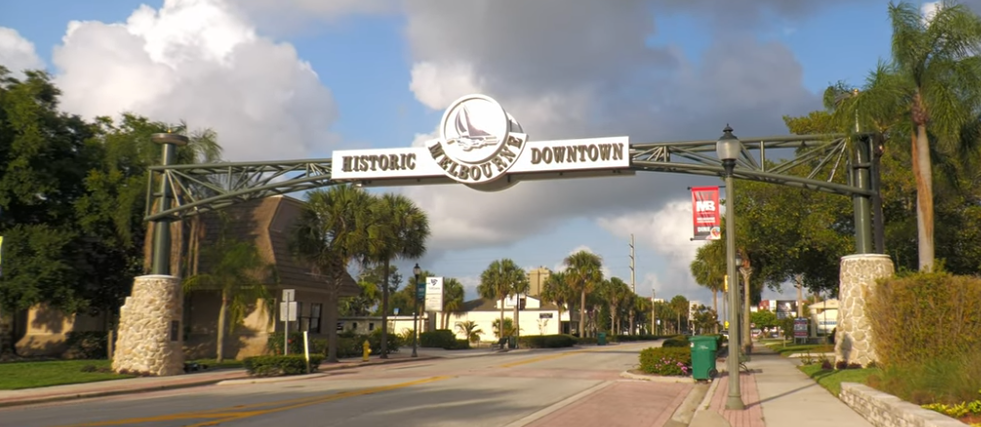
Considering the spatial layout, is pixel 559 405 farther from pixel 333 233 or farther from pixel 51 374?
pixel 333 233

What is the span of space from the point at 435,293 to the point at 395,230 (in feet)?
50.8

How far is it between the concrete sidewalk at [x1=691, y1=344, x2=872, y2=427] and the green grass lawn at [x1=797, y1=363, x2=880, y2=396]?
21 cm

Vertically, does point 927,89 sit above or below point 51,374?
above

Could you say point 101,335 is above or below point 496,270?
below

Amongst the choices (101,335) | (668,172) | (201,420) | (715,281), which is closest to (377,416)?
(201,420)

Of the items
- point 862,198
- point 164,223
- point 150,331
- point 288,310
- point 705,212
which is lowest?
point 150,331

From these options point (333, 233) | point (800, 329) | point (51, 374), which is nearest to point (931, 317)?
point (51, 374)

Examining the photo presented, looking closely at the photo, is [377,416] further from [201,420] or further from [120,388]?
[120,388]

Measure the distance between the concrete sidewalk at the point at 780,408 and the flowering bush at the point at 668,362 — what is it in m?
2.27

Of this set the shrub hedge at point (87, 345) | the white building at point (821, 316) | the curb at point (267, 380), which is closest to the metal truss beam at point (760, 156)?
the curb at point (267, 380)

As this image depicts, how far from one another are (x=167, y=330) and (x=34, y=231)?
372 inches

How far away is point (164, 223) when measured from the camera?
87.8ft

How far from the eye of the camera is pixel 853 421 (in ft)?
41.2

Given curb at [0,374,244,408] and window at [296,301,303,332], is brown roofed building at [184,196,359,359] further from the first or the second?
curb at [0,374,244,408]
